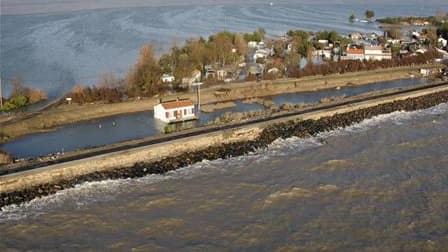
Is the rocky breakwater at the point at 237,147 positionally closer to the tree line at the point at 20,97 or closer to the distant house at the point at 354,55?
the tree line at the point at 20,97

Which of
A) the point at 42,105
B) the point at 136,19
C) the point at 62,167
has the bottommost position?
the point at 62,167


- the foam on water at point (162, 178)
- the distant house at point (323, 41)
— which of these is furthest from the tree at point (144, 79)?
the distant house at point (323, 41)

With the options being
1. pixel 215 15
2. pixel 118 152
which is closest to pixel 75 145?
pixel 118 152

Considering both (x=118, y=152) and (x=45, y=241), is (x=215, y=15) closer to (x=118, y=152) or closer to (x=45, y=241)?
(x=118, y=152)

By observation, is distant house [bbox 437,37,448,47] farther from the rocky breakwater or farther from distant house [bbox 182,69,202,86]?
distant house [bbox 182,69,202,86]

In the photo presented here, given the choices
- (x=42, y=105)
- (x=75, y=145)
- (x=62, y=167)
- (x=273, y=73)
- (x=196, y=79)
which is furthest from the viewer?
(x=273, y=73)

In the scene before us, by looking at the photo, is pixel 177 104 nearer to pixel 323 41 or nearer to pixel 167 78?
pixel 167 78
